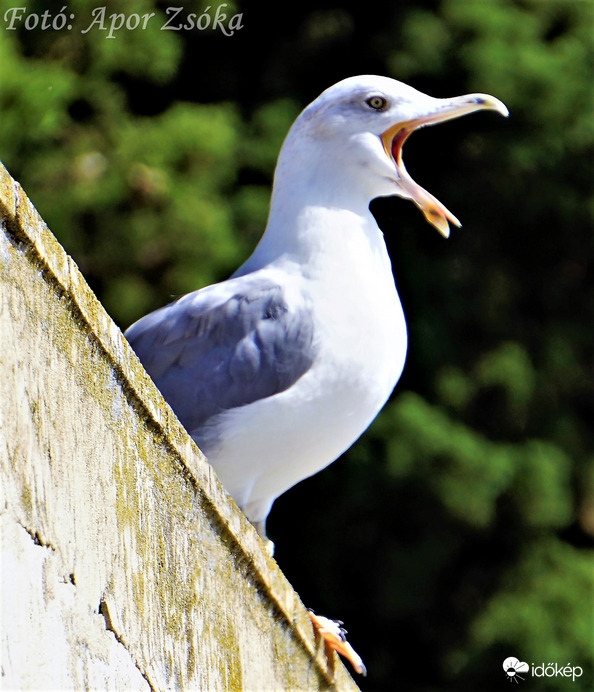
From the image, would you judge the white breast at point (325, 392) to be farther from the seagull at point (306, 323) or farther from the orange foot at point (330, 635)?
the orange foot at point (330, 635)

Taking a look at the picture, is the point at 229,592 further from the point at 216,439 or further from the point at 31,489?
the point at 216,439

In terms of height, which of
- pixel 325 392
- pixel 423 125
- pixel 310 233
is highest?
pixel 423 125

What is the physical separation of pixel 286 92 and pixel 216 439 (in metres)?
2.43

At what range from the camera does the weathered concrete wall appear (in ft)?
3.74

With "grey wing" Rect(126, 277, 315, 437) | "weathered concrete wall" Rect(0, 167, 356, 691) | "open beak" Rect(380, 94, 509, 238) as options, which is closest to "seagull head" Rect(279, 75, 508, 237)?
"open beak" Rect(380, 94, 509, 238)

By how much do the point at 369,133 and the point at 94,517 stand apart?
52.7 inches

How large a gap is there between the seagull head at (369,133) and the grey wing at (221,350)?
0.30 m

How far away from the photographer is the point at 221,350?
2309 mm

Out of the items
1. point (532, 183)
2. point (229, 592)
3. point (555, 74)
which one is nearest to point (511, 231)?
point (532, 183)

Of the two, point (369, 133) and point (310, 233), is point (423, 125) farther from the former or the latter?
point (310, 233)

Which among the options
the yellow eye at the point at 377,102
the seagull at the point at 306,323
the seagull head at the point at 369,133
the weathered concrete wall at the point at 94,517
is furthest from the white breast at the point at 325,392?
the weathered concrete wall at the point at 94,517

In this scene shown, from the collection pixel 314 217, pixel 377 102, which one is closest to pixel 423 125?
pixel 377 102

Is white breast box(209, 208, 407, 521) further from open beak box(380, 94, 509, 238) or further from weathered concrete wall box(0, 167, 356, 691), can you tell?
weathered concrete wall box(0, 167, 356, 691)

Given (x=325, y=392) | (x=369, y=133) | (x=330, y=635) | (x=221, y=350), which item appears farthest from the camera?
(x=369, y=133)
